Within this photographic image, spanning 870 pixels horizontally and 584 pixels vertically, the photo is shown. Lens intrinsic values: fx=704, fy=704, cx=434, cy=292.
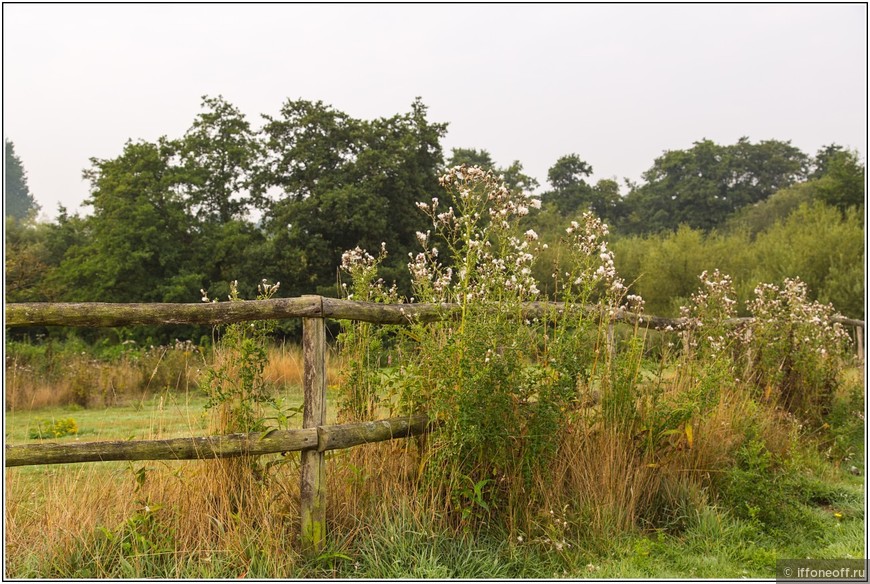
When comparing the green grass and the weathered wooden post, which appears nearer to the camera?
the green grass

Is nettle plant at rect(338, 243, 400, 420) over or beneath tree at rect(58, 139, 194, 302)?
beneath

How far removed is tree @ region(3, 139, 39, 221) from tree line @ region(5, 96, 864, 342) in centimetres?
2888

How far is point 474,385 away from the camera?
3.91 meters

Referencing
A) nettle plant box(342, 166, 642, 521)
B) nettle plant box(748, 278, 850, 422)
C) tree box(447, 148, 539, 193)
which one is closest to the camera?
nettle plant box(342, 166, 642, 521)

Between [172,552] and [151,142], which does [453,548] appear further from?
[151,142]

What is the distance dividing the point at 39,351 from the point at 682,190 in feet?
140

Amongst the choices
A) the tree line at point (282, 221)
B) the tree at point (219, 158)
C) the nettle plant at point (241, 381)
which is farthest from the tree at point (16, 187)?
the nettle plant at point (241, 381)

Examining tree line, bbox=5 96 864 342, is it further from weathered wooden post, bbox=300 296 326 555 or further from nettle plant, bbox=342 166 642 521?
weathered wooden post, bbox=300 296 326 555

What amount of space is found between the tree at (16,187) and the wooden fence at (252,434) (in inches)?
2274

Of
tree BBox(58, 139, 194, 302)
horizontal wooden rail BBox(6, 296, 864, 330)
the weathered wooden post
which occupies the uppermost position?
tree BBox(58, 139, 194, 302)

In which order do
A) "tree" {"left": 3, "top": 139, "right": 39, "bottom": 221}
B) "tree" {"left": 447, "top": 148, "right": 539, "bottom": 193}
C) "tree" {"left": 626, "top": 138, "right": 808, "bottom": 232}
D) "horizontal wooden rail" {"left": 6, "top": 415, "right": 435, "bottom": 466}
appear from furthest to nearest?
"tree" {"left": 3, "top": 139, "right": 39, "bottom": 221}, "tree" {"left": 626, "top": 138, "right": 808, "bottom": 232}, "tree" {"left": 447, "top": 148, "right": 539, "bottom": 193}, "horizontal wooden rail" {"left": 6, "top": 415, "right": 435, "bottom": 466}

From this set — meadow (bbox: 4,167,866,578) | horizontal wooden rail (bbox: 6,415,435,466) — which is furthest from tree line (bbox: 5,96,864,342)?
horizontal wooden rail (bbox: 6,415,435,466)

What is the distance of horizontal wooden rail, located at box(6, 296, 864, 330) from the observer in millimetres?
3574

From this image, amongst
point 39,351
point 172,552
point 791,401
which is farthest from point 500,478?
point 39,351
